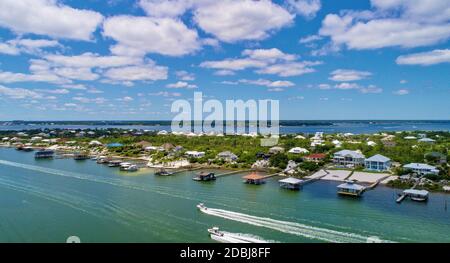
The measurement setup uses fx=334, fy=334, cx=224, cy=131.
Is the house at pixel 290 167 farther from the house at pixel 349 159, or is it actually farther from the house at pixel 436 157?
the house at pixel 436 157

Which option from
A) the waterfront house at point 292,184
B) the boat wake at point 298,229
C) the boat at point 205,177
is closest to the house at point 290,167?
the waterfront house at point 292,184

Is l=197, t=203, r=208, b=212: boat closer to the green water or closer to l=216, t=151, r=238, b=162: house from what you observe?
the green water

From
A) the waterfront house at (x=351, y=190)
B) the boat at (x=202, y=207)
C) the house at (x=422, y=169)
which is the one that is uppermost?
the house at (x=422, y=169)

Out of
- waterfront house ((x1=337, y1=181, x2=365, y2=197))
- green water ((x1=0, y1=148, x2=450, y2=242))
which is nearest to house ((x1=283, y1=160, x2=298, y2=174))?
green water ((x1=0, y1=148, x2=450, y2=242))

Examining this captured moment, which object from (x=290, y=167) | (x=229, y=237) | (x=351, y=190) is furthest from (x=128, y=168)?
(x=229, y=237)
